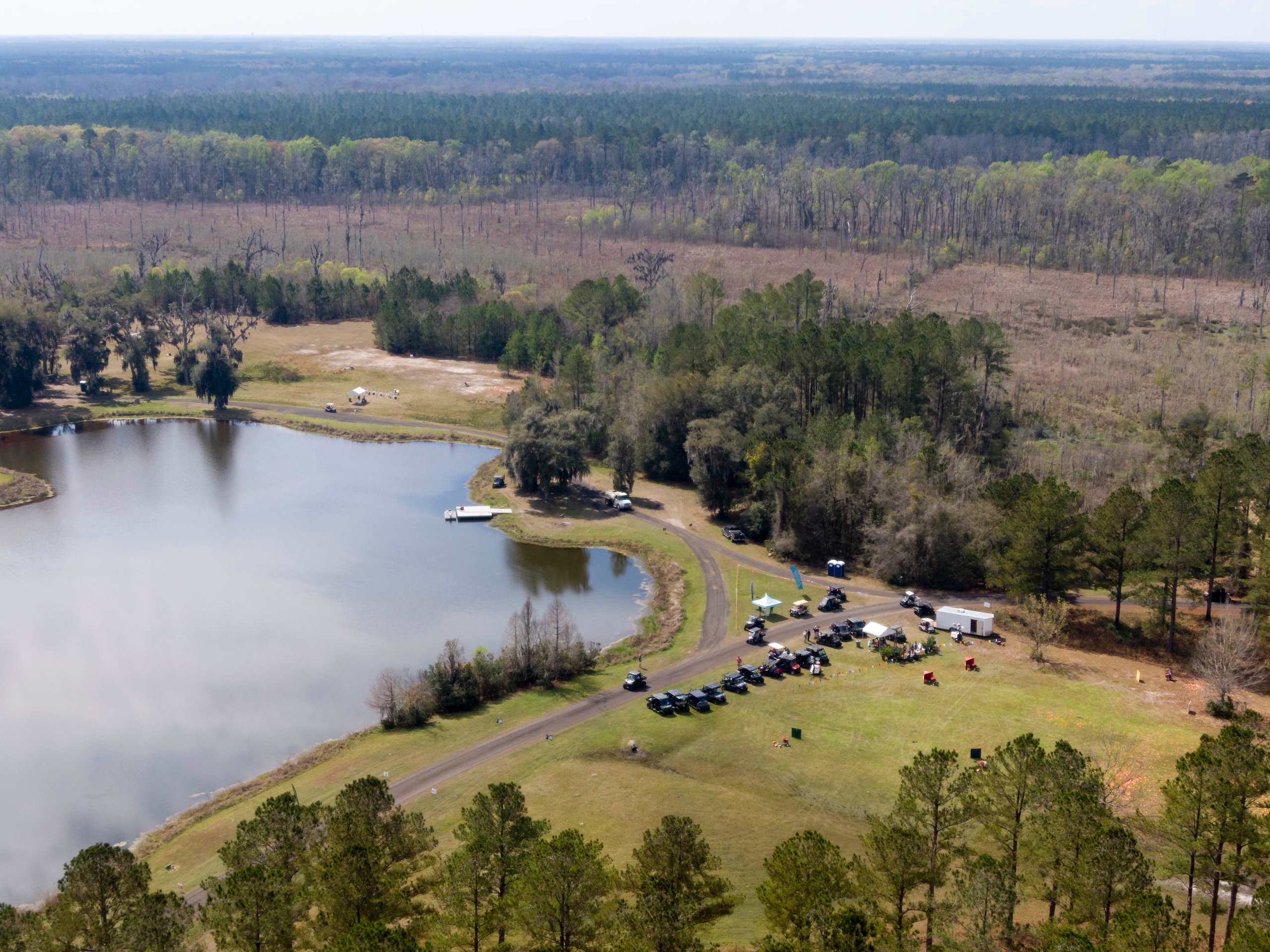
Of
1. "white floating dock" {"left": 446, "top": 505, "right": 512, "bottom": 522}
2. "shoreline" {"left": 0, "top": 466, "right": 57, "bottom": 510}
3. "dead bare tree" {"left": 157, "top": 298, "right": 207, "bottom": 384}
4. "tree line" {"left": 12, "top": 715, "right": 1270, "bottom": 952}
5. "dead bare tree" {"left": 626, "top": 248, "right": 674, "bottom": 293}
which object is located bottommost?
"white floating dock" {"left": 446, "top": 505, "right": 512, "bottom": 522}

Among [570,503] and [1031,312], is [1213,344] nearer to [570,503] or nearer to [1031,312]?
[1031,312]

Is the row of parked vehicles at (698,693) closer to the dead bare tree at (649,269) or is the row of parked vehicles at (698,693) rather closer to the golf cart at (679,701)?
the golf cart at (679,701)

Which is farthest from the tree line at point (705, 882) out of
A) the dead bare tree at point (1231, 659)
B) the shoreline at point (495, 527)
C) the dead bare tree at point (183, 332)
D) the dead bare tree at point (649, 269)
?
the dead bare tree at point (649, 269)

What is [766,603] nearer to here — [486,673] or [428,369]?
[486,673]

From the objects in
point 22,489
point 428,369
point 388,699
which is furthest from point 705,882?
point 428,369

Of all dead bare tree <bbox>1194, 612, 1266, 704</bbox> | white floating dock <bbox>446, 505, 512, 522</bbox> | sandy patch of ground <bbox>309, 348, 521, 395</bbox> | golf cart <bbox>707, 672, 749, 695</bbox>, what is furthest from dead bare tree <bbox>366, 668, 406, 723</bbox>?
sandy patch of ground <bbox>309, 348, 521, 395</bbox>

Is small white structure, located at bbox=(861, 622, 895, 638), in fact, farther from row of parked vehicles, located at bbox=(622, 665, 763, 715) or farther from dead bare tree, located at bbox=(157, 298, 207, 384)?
dead bare tree, located at bbox=(157, 298, 207, 384)

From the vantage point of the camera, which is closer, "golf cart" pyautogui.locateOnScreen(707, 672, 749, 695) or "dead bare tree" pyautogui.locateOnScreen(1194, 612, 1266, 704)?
"dead bare tree" pyautogui.locateOnScreen(1194, 612, 1266, 704)
